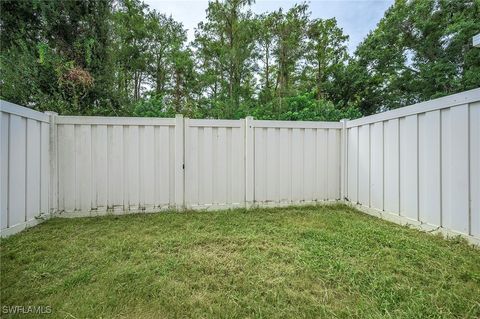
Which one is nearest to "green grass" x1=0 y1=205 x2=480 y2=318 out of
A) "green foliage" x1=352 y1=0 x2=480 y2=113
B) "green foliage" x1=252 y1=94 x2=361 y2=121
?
"green foliage" x1=252 y1=94 x2=361 y2=121

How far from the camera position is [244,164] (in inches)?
135

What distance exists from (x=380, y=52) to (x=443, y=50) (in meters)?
2.20

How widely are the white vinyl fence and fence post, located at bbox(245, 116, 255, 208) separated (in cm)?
157

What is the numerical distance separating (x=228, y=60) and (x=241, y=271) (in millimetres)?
6777

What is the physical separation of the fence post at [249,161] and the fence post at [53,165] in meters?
2.49

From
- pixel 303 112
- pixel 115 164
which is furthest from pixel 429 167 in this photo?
pixel 115 164

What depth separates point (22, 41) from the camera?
3385mm

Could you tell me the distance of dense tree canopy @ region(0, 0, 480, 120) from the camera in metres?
3.53

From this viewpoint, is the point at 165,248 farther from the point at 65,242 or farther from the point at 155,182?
the point at 155,182

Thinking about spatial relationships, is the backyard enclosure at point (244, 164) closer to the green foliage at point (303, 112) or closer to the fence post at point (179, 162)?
the fence post at point (179, 162)

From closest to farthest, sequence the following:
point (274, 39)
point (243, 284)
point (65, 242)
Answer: point (243, 284), point (65, 242), point (274, 39)

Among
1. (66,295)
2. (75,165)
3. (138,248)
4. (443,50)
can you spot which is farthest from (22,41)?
(443,50)

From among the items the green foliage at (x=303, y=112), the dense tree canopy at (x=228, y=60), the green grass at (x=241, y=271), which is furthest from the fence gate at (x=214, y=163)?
the green foliage at (x=303, y=112)

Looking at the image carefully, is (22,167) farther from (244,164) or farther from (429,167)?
(429,167)
